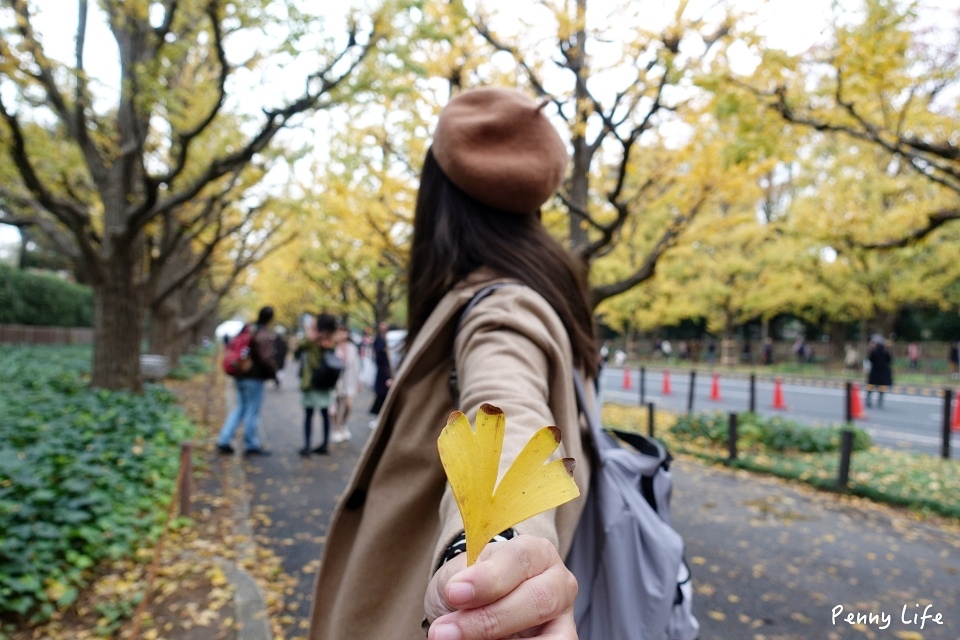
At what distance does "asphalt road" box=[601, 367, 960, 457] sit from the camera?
30.8 feet

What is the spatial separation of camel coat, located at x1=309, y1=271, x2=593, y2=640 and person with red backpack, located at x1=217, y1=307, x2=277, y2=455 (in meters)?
5.84

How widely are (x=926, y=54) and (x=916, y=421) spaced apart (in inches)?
312

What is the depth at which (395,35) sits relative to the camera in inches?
224

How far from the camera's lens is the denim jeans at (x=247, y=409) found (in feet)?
21.7

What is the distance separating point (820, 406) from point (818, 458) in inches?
272

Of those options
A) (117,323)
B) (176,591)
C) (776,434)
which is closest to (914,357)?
(776,434)

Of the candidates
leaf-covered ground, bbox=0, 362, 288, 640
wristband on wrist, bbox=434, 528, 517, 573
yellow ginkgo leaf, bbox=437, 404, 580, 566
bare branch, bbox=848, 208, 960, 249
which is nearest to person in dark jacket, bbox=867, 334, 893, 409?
bare branch, bbox=848, 208, 960, 249

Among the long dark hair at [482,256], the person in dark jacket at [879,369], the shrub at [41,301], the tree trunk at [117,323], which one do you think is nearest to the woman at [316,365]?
the tree trunk at [117,323]

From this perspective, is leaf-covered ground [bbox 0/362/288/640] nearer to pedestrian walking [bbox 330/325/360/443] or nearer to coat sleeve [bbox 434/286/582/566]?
coat sleeve [bbox 434/286/582/566]

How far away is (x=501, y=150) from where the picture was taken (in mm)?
1244

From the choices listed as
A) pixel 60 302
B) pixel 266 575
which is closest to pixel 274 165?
pixel 266 575

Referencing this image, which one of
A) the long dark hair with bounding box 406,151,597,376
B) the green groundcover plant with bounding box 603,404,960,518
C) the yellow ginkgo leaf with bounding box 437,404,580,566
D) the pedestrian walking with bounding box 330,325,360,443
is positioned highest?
the long dark hair with bounding box 406,151,597,376

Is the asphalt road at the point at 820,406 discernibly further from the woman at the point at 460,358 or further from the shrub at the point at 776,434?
the woman at the point at 460,358

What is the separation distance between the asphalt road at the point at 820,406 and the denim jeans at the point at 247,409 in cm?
671
